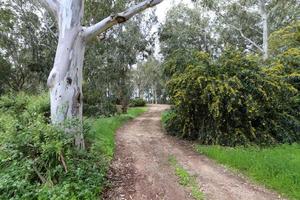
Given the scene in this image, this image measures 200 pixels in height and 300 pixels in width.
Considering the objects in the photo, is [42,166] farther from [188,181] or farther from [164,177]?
[188,181]

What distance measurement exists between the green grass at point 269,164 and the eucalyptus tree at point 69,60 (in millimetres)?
3472

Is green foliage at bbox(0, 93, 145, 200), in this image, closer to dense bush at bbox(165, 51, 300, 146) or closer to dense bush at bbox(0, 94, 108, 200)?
dense bush at bbox(0, 94, 108, 200)

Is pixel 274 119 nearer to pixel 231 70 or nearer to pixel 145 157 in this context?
pixel 231 70

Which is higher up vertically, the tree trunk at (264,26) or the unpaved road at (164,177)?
the tree trunk at (264,26)

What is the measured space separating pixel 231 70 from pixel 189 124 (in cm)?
229

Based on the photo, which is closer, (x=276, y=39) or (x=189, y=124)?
(x=189, y=124)

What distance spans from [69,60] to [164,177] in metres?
3.10

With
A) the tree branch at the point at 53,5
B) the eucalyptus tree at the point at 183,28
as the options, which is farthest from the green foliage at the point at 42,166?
the eucalyptus tree at the point at 183,28

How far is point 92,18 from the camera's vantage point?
14156 mm

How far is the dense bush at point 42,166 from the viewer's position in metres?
3.88

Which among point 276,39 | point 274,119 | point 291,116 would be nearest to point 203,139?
point 274,119

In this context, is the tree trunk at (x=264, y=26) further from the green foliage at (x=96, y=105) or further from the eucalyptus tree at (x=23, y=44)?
the eucalyptus tree at (x=23, y=44)

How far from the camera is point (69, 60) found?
545cm

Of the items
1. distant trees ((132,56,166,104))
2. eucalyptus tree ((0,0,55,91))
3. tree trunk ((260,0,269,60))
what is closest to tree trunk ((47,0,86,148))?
tree trunk ((260,0,269,60))
